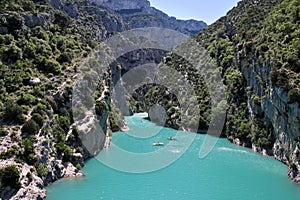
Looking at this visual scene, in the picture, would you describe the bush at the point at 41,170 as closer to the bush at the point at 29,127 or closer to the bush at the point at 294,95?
the bush at the point at 29,127

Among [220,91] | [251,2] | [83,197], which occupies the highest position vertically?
[251,2]

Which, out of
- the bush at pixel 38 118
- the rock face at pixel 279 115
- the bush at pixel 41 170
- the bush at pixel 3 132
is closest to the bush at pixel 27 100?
the bush at pixel 38 118

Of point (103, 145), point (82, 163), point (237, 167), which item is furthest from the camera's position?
point (103, 145)

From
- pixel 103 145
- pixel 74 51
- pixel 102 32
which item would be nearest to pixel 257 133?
pixel 103 145

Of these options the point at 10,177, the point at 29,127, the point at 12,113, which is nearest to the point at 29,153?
the point at 29,127

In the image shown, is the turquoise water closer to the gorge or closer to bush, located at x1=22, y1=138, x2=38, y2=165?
the gorge

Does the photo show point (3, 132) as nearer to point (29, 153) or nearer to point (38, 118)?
point (29, 153)

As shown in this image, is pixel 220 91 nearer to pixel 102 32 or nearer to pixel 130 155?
pixel 130 155
